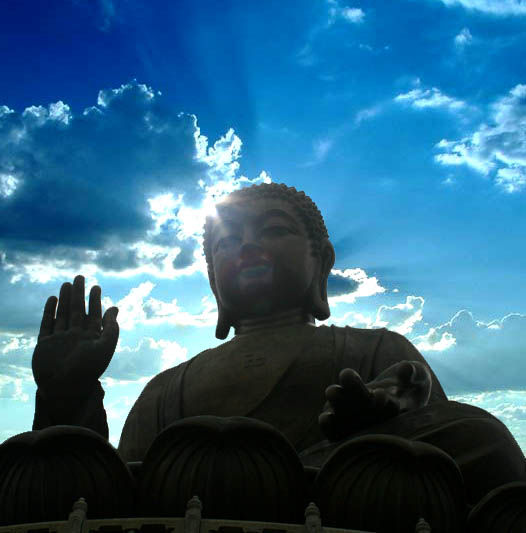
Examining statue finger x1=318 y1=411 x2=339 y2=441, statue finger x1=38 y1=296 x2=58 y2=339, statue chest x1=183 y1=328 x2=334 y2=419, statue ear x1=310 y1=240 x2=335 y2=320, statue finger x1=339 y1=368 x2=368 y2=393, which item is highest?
statue ear x1=310 y1=240 x2=335 y2=320

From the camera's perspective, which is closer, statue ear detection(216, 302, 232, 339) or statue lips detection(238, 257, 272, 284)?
statue lips detection(238, 257, 272, 284)

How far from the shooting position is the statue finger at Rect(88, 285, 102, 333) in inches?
195

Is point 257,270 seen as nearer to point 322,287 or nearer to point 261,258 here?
point 261,258

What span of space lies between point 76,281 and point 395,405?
2.42 metres

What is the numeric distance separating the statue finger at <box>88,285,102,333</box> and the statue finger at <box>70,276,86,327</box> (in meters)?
0.05

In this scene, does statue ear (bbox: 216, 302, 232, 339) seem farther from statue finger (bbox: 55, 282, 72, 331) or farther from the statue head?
statue finger (bbox: 55, 282, 72, 331)

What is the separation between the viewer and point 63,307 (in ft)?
16.4

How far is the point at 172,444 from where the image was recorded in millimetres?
3375

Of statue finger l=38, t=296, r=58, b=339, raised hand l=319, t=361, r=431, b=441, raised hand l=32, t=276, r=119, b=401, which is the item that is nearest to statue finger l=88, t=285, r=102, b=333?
raised hand l=32, t=276, r=119, b=401

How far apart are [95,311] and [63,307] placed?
8.7 inches

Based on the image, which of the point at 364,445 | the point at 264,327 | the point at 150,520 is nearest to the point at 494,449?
the point at 364,445

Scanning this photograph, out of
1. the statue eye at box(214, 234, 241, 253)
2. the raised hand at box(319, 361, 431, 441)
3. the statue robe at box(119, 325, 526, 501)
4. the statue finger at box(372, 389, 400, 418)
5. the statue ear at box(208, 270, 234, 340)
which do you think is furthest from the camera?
the statue ear at box(208, 270, 234, 340)

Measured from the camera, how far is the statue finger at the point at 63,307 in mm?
4918

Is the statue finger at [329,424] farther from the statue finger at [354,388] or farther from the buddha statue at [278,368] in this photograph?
the statue finger at [354,388]
